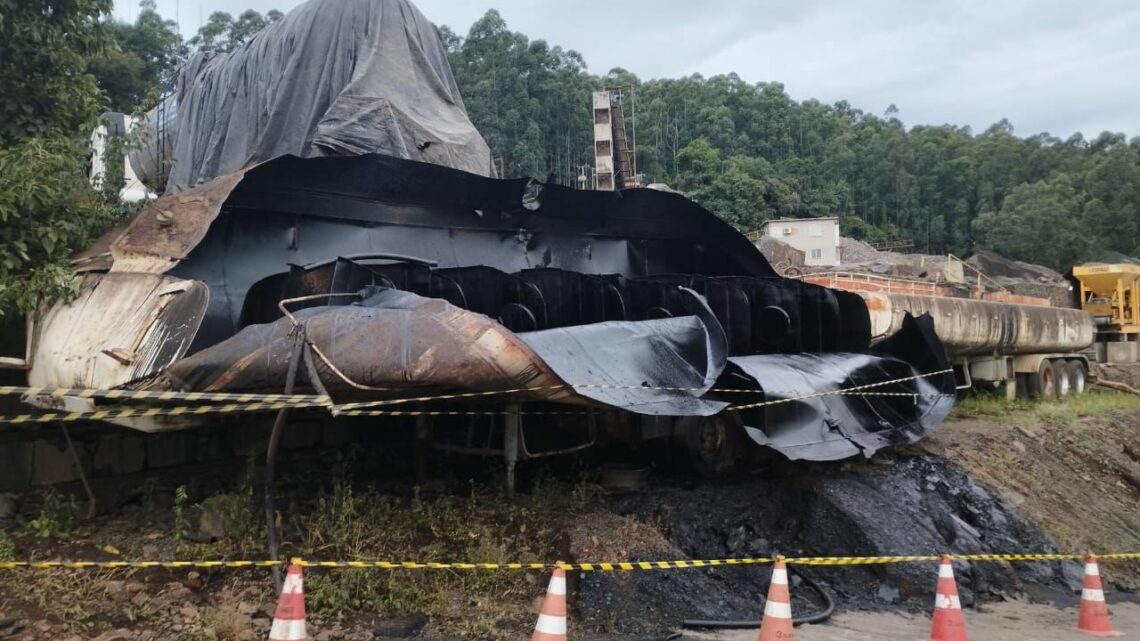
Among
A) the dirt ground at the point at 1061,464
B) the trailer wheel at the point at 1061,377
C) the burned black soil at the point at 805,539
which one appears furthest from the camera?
the trailer wheel at the point at 1061,377

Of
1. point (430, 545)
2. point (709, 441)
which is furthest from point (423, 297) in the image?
point (709, 441)

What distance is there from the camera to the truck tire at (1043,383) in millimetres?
14617

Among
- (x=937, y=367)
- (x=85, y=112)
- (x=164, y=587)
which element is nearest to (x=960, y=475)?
(x=937, y=367)

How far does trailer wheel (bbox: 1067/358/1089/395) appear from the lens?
15.9m

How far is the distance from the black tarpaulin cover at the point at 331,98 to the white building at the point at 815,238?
39063 mm

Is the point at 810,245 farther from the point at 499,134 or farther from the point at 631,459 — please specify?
the point at 631,459

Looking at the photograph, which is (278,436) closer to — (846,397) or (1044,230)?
(846,397)

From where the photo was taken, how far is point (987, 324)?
12398 mm

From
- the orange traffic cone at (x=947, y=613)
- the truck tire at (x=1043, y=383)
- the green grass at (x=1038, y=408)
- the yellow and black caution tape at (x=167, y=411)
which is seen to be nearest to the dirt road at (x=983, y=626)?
the orange traffic cone at (x=947, y=613)

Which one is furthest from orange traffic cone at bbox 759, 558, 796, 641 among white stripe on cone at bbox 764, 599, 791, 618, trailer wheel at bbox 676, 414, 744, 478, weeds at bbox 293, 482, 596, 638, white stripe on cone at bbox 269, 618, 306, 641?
trailer wheel at bbox 676, 414, 744, 478

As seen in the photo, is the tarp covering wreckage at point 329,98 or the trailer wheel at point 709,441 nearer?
the trailer wheel at point 709,441

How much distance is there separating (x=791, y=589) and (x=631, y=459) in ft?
7.63

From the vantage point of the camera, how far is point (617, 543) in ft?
19.0

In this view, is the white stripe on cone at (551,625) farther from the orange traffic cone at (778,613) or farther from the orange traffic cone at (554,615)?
the orange traffic cone at (778,613)
